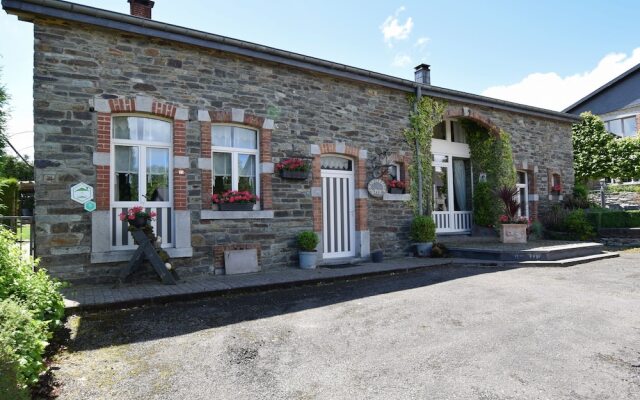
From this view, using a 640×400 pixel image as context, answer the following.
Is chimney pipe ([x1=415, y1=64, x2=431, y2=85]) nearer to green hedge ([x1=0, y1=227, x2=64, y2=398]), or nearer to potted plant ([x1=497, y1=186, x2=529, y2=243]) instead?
potted plant ([x1=497, y1=186, x2=529, y2=243])

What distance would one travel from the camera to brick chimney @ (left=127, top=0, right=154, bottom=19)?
7281 millimetres

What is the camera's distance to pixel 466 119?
38.1 feet

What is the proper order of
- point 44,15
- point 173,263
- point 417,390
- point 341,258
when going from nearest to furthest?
1. point 417,390
2. point 44,15
3. point 173,263
4. point 341,258

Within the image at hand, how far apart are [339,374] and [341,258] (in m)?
5.49

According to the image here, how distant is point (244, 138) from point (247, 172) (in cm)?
65

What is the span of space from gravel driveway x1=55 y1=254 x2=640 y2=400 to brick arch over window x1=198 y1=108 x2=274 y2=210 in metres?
2.08

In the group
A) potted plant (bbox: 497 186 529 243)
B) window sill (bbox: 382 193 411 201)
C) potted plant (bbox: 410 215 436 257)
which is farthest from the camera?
potted plant (bbox: 497 186 529 243)

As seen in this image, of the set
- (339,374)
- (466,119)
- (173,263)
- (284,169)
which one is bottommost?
(339,374)

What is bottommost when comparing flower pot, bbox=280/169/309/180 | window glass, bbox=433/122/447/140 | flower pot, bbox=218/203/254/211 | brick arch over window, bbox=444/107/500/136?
flower pot, bbox=218/203/254/211

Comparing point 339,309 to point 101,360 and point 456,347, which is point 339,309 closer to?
point 456,347

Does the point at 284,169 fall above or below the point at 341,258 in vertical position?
above

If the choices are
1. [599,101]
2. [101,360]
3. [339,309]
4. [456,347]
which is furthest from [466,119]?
[599,101]

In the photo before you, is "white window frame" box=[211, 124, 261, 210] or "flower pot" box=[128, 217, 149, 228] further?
"white window frame" box=[211, 124, 261, 210]

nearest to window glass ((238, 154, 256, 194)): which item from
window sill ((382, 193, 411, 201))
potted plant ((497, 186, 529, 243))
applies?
window sill ((382, 193, 411, 201))
